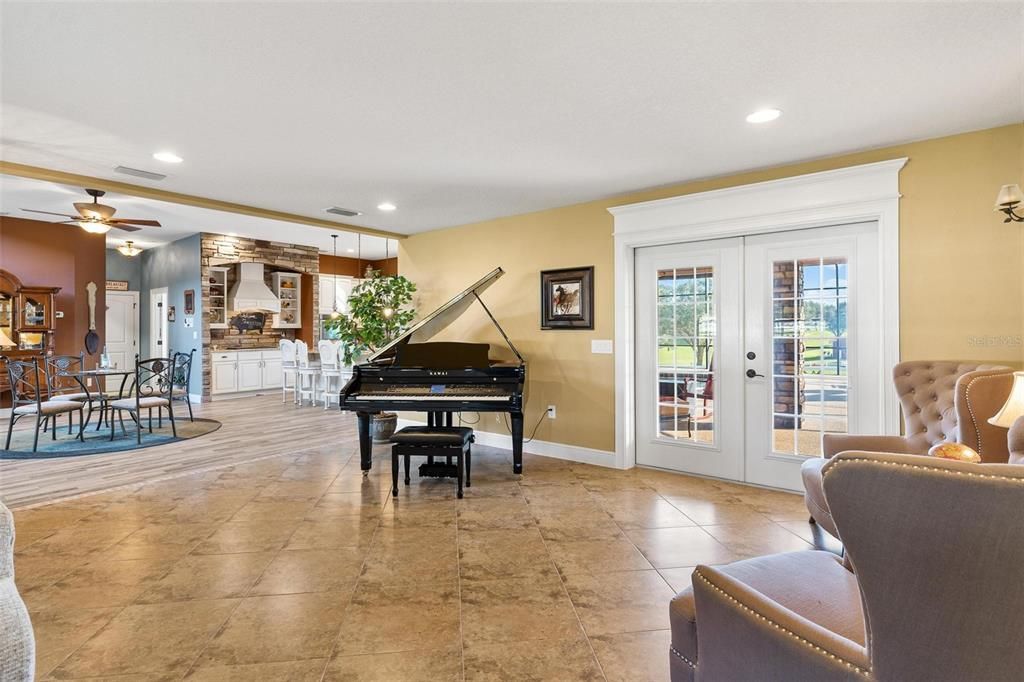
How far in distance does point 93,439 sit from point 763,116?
22.9 feet

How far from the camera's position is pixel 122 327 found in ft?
32.6

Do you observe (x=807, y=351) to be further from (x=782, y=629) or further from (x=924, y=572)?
(x=924, y=572)

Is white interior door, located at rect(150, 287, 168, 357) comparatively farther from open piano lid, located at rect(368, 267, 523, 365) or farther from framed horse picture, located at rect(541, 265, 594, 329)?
framed horse picture, located at rect(541, 265, 594, 329)

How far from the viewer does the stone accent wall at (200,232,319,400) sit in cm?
858

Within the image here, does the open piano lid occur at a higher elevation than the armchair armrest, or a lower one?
higher

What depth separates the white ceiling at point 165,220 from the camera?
5617 mm

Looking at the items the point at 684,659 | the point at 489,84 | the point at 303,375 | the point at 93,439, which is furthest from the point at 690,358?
the point at 303,375

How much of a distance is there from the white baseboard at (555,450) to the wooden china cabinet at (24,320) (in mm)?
6433

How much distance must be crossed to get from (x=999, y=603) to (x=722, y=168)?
3.53 metres

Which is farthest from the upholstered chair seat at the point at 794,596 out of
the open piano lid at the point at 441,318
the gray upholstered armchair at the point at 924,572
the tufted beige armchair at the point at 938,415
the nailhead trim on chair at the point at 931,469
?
the open piano lid at the point at 441,318

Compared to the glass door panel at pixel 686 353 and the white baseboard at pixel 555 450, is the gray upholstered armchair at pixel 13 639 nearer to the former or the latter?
the white baseboard at pixel 555 450

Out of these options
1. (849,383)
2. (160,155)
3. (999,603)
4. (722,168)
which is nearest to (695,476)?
(849,383)

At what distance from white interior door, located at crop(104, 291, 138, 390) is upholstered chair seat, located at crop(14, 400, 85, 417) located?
4.71 m

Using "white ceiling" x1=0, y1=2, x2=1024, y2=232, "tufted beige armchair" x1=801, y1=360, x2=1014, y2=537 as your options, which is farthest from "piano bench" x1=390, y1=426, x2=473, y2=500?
"tufted beige armchair" x1=801, y1=360, x2=1014, y2=537
